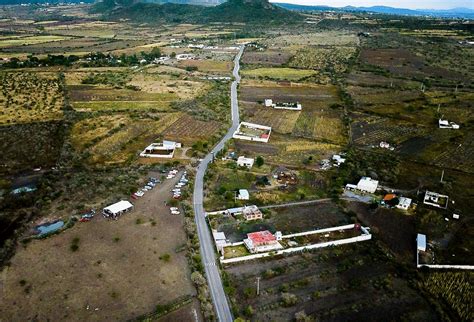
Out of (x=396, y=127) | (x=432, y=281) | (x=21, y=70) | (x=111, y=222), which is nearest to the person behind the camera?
(x=432, y=281)

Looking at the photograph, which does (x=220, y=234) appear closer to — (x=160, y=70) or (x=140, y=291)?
(x=140, y=291)

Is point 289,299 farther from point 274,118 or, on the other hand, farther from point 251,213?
point 274,118

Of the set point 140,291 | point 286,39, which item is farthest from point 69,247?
point 286,39

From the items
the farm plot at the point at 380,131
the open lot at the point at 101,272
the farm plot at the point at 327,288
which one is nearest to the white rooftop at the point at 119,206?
the open lot at the point at 101,272

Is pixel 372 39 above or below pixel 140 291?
above

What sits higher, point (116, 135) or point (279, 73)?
point (279, 73)

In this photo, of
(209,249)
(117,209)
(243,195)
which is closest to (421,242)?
(243,195)

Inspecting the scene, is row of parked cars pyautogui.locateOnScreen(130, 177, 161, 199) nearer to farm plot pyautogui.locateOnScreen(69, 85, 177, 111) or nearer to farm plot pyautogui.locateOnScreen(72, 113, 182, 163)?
farm plot pyautogui.locateOnScreen(72, 113, 182, 163)
